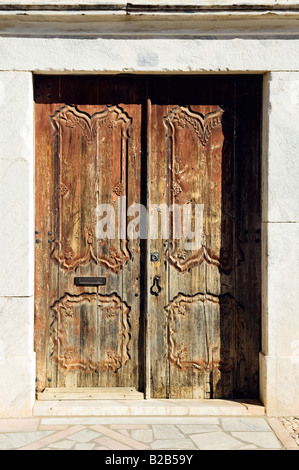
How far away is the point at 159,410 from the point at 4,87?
2.92 meters

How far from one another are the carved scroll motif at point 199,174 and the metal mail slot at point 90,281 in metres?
0.61

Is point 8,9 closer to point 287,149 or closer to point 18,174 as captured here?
point 18,174

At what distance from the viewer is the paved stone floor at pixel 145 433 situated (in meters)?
3.84

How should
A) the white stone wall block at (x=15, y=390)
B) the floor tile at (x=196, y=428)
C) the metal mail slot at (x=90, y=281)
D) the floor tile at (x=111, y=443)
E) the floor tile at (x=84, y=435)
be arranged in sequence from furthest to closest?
the metal mail slot at (x=90, y=281)
the white stone wall block at (x=15, y=390)
the floor tile at (x=196, y=428)
the floor tile at (x=84, y=435)
the floor tile at (x=111, y=443)

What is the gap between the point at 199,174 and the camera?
4.68m

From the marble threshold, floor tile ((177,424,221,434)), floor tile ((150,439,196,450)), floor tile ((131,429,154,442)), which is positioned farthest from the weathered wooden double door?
floor tile ((150,439,196,450))

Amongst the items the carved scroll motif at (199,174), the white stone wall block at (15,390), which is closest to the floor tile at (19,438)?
the white stone wall block at (15,390)

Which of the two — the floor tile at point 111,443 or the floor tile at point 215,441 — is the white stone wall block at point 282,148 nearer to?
the floor tile at point 215,441

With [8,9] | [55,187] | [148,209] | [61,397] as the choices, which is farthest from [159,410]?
[8,9]

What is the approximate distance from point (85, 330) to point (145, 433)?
1041 millimetres

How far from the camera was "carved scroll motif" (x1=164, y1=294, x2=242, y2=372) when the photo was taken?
A: 185 inches

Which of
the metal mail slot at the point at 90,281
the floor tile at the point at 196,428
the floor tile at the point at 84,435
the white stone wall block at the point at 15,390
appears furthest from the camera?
the metal mail slot at the point at 90,281

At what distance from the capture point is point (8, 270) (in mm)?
4469
